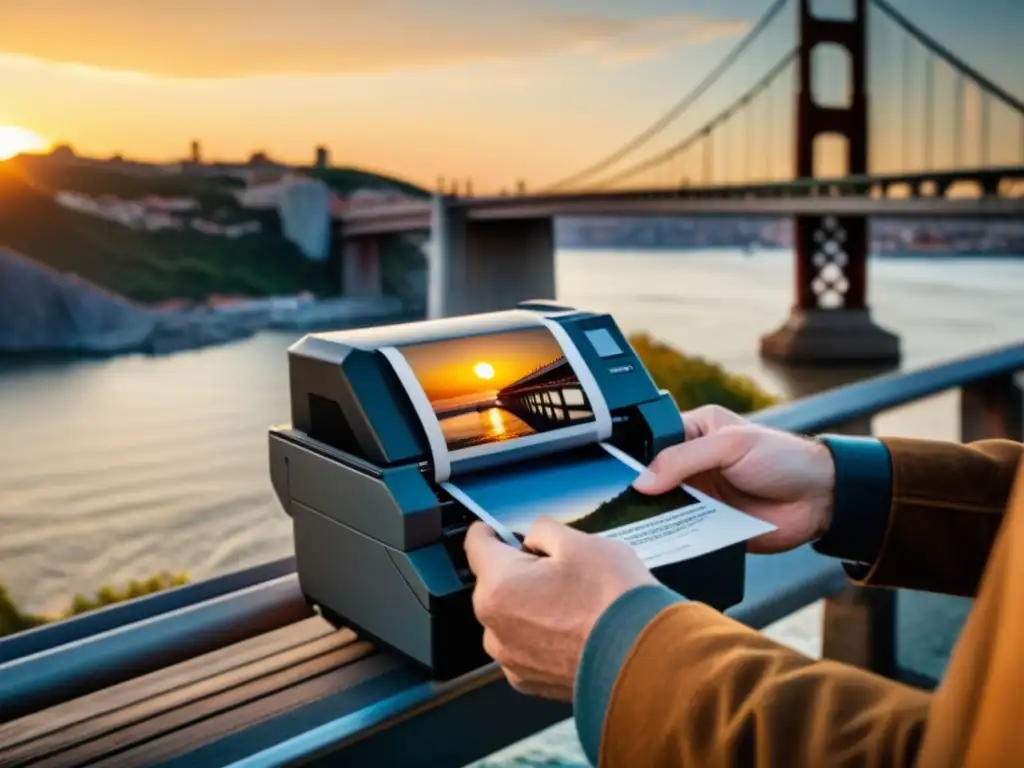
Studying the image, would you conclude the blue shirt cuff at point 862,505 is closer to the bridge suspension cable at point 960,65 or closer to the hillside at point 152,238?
the hillside at point 152,238

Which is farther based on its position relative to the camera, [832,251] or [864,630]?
[832,251]

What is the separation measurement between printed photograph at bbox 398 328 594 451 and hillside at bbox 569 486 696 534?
0.09m

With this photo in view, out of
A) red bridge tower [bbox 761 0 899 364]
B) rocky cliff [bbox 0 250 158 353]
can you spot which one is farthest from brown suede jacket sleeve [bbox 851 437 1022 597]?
red bridge tower [bbox 761 0 899 364]

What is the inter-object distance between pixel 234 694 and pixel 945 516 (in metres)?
0.67

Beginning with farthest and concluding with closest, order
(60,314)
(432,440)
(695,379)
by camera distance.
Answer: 1. (695,379)
2. (60,314)
3. (432,440)

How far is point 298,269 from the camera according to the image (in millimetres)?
2635

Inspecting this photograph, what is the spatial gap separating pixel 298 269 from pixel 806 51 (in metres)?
11.0

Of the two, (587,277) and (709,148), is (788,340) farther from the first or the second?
(587,277)

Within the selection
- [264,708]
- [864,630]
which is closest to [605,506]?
[264,708]

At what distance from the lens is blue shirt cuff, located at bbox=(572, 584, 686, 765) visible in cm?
61

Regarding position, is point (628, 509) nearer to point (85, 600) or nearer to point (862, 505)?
point (862, 505)

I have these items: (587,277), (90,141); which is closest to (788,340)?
(587,277)

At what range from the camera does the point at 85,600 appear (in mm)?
2236

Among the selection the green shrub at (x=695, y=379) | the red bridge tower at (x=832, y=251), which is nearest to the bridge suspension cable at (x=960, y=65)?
the red bridge tower at (x=832, y=251)
